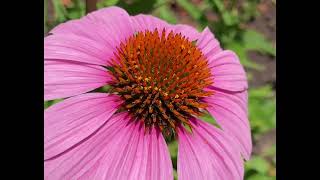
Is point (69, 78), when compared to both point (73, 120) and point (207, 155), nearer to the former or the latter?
point (73, 120)

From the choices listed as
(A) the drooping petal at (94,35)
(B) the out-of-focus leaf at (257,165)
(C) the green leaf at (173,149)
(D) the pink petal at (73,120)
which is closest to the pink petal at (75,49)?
(A) the drooping petal at (94,35)

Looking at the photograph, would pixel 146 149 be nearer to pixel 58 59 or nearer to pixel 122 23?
pixel 58 59

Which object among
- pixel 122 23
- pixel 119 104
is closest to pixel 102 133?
pixel 119 104

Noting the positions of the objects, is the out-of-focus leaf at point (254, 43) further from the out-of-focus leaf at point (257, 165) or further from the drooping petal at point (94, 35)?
the drooping petal at point (94, 35)

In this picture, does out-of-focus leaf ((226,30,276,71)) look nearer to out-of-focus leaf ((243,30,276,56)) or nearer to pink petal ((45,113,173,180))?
out-of-focus leaf ((243,30,276,56))

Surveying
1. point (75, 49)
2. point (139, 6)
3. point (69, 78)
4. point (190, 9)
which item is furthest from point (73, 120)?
point (190, 9)

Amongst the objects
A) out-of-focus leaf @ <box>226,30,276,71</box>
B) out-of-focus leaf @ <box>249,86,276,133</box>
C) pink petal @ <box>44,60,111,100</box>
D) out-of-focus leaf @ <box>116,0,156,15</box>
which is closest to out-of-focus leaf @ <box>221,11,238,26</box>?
out-of-focus leaf @ <box>226,30,276,71</box>

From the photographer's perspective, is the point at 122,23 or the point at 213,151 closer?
the point at 213,151

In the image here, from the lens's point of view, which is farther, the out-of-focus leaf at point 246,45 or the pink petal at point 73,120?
the out-of-focus leaf at point 246,45
